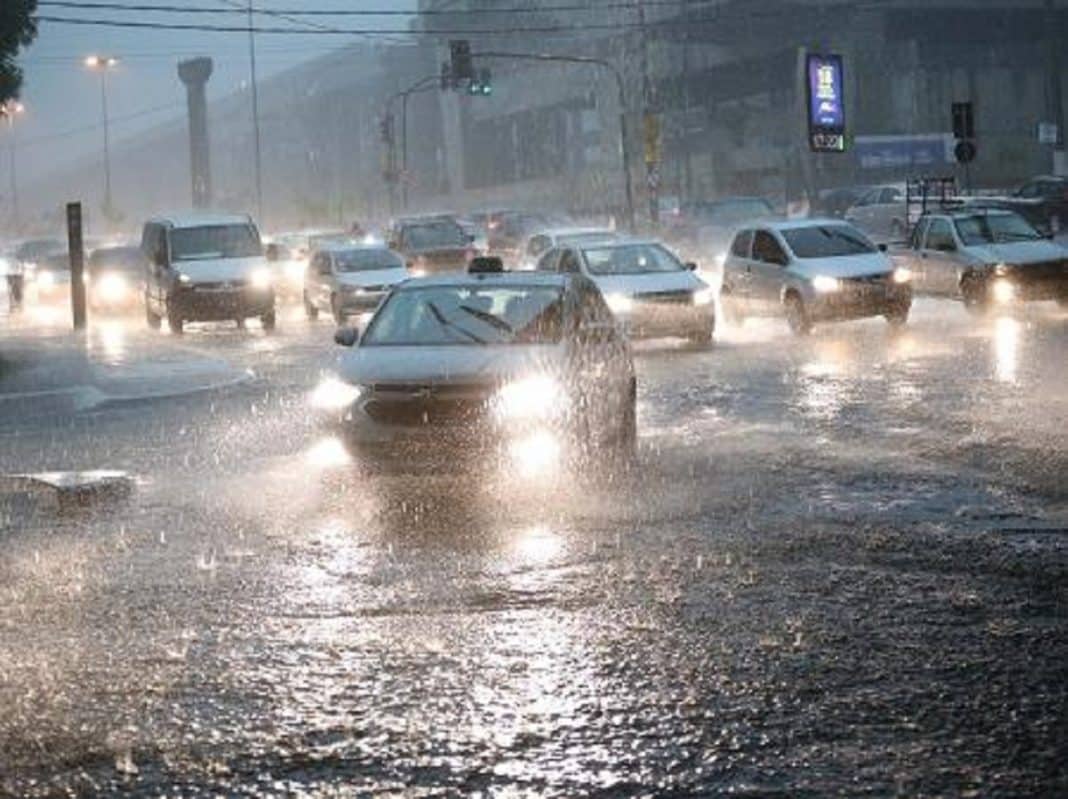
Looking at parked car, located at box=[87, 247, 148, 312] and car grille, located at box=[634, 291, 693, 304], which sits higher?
parked car, located at box=[87, 247, 148, 312]

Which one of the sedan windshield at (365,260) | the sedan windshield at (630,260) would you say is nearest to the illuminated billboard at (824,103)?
the sedan windshield at (365,260)

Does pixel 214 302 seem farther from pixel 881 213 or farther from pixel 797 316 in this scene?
pixel 881 213

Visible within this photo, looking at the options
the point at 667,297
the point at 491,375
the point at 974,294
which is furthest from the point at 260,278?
the point at 491,375

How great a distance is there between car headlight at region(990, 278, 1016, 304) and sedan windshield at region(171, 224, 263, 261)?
47.2ft

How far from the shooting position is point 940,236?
25359 millimetres

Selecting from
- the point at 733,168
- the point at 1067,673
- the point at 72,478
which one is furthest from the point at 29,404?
the point at 733,168

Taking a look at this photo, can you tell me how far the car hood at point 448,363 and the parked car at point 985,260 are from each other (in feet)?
49.1

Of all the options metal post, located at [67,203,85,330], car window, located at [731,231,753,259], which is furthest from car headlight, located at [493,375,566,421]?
metal post, located at [67,203,85,330]

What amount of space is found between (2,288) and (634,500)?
5926 centimetres

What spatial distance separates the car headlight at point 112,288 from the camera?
1543 inches

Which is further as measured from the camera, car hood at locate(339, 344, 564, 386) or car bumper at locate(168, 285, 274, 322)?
car bumper at locate(168, 285, 274, 322)

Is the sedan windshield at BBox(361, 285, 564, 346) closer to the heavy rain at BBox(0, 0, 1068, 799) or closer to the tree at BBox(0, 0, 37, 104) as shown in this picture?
the heavy rain at BBox(0, 0, 1068, 799)

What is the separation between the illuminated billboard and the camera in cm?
4400

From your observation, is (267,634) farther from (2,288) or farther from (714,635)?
(2,288)
